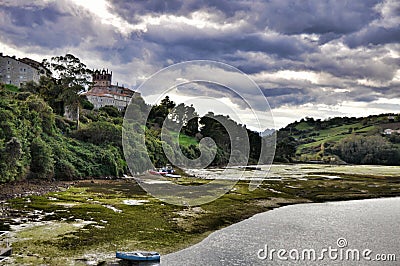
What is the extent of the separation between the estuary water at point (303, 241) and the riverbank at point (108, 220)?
1.58 meters

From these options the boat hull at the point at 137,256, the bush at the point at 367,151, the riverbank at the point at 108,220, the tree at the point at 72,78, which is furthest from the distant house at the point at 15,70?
the bush at the point at 367,151

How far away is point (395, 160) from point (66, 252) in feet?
552

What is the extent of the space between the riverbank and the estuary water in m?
1.58

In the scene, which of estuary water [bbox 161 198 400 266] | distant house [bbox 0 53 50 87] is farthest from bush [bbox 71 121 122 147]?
distant house [bbox 0 53 50 87]

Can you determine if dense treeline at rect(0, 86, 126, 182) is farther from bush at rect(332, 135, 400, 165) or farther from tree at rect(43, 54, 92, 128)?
bush at rect(332, 135, 400, 165)

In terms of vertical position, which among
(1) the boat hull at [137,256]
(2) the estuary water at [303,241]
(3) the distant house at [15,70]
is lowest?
(2) the estuary water at [303,241]

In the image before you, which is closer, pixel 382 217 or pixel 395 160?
pixel 382 217

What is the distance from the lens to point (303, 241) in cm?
2686

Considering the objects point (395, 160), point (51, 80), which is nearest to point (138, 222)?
point (51, 80)

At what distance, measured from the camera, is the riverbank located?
22.3 meters

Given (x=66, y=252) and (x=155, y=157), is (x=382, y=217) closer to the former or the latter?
(x=66, y=252)

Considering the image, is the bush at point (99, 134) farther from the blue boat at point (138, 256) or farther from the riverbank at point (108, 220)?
the blue boat at point (138, 256)

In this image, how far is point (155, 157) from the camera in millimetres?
91500

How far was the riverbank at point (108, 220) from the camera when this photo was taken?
2228 cm
